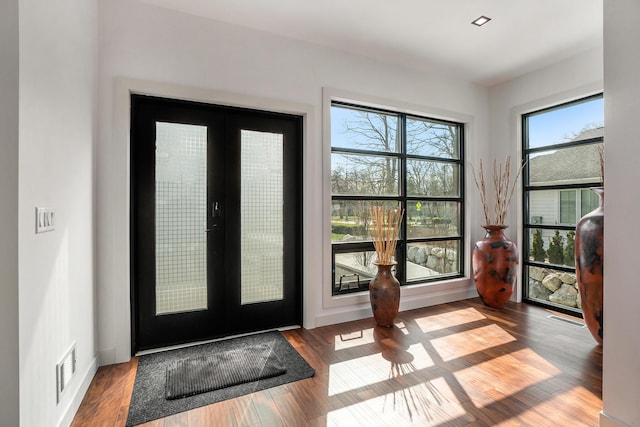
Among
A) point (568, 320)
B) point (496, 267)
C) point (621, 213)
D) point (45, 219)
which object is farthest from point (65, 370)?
point (568, 320)

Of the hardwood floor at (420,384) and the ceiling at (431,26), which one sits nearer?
the hardwood floor at (420,384)

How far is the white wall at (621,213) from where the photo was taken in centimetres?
154

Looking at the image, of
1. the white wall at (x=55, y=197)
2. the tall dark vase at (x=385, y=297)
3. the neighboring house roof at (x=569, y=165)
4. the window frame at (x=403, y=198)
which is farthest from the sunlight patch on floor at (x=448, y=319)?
the white wall at (x=55, y=197)

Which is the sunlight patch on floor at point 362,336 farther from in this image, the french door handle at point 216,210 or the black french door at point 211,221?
the french door handle at point 216,210

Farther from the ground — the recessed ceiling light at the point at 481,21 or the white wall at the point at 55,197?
the recessed ceiling light at the point at 481,21

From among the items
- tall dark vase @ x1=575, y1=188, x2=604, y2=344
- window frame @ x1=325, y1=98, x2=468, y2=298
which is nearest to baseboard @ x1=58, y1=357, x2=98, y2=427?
window frame @ x1=325, y1=98, x2=468, y2=298

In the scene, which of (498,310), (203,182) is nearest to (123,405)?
(203,182)

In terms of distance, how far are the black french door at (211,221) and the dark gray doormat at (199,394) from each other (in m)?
0.17

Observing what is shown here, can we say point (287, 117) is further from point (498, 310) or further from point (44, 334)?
point (498, 310)

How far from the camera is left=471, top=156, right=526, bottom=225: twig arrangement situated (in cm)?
398

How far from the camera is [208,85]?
2.70 metres

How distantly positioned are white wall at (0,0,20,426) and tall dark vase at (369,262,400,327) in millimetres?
2578

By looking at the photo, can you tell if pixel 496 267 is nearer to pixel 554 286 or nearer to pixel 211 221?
pixel 554 286

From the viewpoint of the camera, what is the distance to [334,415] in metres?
1.79
